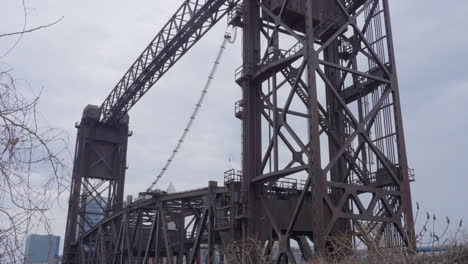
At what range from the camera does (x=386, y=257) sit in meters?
8.59

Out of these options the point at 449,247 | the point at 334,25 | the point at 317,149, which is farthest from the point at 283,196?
the point at 449,247

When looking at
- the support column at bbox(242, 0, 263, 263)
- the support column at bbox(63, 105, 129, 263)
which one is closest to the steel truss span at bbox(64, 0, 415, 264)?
the support column at bbox(242, 0, 263, 263)

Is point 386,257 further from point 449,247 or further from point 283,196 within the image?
point 283,196

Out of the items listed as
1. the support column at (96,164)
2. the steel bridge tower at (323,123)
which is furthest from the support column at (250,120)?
the support column at (96,164)

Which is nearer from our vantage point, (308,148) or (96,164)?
(308,148)

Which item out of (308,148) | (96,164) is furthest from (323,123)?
(96,164)

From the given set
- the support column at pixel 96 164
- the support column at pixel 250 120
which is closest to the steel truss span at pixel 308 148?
the support column at pixel 250 120

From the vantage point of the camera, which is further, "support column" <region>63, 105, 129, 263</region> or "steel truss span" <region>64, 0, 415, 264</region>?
"support column" <region>63, 105, 129, 263</region>

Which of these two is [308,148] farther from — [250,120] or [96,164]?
[96,164]

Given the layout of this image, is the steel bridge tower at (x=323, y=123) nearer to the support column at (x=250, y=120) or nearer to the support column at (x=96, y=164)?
the support column at (x=250, y=120)

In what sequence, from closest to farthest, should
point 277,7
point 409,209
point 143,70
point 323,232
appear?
point 323,232
point 409,209
point 277,7
point 143,70

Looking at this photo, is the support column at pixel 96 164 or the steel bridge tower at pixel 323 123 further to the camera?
the support column at pixel 96 164

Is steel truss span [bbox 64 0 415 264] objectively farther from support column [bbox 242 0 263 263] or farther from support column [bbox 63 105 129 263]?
support column [bbox 63 105 129 263]

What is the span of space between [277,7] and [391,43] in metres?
6.69
